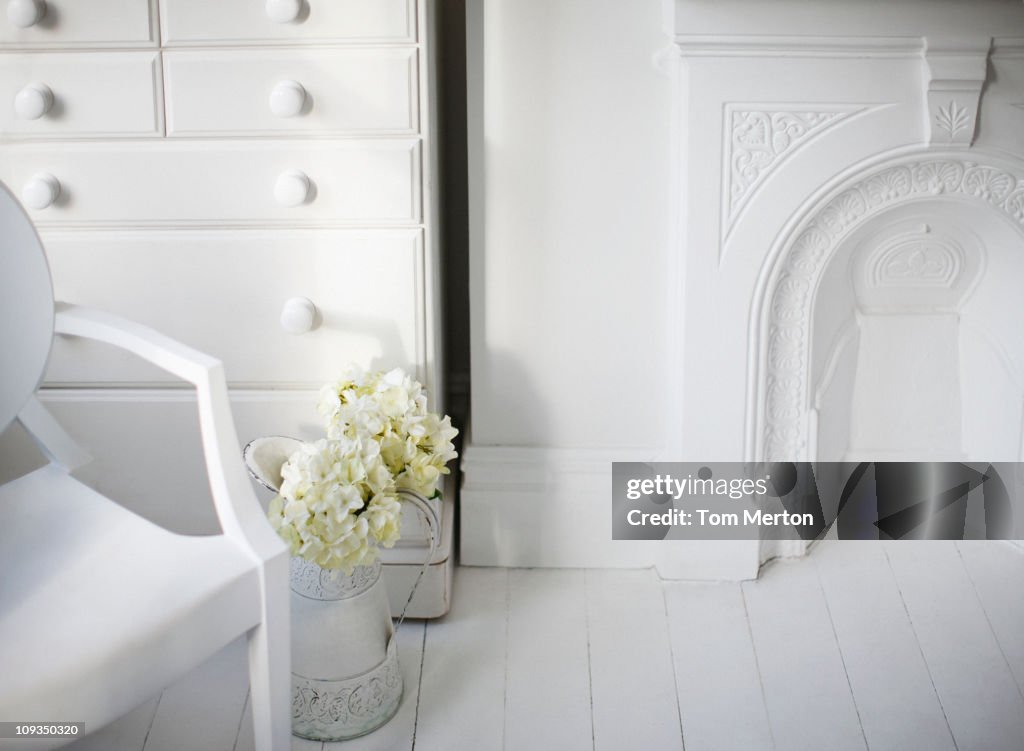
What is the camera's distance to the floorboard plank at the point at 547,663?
1.52 meters

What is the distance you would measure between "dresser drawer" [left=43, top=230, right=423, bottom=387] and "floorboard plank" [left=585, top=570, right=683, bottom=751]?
1.81ft

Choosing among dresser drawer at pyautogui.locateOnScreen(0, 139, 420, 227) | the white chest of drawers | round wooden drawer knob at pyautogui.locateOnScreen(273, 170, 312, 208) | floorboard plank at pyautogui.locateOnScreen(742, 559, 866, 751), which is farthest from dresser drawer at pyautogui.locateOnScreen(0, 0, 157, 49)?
floorboard plank at pyautogui.locateOnScreen(742, 559, 866, 751)

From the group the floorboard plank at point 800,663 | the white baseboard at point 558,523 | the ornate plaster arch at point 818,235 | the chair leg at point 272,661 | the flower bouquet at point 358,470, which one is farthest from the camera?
the white baseboard at point 558,523

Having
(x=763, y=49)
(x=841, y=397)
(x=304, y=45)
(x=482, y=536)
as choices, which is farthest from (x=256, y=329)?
(x=841, y=397)

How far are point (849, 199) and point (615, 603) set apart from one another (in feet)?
2.59

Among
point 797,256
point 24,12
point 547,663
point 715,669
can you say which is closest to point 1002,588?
point 715,669

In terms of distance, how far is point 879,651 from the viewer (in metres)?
1.70

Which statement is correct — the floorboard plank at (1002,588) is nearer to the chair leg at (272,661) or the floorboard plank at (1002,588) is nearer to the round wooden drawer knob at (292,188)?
the chair leg at (272,661)

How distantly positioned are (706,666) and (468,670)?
373 millimetres

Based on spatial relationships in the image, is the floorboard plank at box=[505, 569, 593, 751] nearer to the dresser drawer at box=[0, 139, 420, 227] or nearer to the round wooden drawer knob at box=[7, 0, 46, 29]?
the dresser drawer at box=[0, 139, 420, 227]

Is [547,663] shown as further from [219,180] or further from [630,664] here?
[219,180]

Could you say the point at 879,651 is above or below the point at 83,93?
below

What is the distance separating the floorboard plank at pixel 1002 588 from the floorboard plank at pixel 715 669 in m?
0.41

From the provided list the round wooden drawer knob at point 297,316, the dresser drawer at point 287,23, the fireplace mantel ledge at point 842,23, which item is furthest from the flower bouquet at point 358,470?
the fireplace mantel ledge at point 842,23
